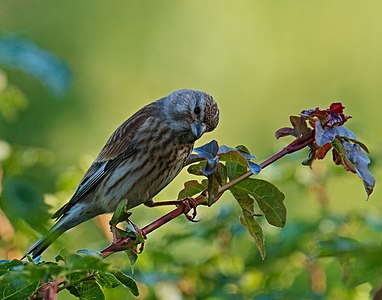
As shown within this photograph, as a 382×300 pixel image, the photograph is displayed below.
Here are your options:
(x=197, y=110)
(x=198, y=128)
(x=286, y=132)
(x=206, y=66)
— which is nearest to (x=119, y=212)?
(x=286, y=132)

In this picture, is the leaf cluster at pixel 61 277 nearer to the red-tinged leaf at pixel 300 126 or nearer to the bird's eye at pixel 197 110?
the red-tinged leaf at pixel 300 126

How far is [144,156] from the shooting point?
397cm

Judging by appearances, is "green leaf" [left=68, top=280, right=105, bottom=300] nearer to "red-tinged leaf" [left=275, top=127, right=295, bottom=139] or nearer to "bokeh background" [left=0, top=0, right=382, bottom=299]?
"red-tinged leaf" [left=275, top=127, right=295, bottom=139]

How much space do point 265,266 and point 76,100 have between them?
5.12 meters

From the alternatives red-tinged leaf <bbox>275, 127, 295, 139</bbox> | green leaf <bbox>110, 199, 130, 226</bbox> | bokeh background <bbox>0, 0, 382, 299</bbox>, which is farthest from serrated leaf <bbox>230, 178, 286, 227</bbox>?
bokeh background <bbox>0, 0, 382, 299</bbox>

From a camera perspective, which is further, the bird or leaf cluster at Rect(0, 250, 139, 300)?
the bird

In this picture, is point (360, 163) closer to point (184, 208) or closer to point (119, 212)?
point (184, 208)

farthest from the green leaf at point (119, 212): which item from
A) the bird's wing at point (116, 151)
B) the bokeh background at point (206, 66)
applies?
the bokeh background at point (206, 66)

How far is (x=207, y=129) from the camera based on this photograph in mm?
3789

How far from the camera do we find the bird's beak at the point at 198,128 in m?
3.68

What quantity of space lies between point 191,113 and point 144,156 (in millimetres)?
263

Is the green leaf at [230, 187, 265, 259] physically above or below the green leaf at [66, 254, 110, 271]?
above

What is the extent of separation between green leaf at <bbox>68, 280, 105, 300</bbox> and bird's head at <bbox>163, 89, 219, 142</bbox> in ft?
6.32

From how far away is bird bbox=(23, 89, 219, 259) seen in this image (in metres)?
3.79
